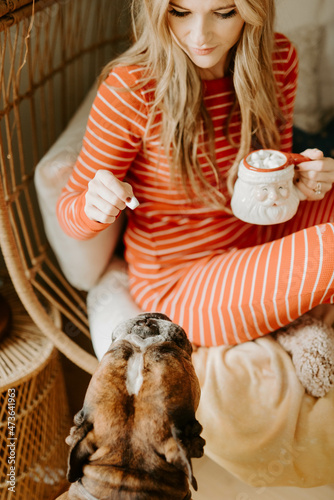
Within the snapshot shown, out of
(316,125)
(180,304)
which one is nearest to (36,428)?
(180,304)

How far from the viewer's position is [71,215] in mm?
996

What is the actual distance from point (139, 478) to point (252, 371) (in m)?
0.37

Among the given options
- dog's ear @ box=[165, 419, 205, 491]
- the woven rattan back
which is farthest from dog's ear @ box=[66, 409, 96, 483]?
the woven rattan back

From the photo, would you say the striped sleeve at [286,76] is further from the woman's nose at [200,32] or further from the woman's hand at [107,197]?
the woman's hand at [107,197]

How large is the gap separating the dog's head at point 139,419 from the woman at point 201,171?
0.26 metres

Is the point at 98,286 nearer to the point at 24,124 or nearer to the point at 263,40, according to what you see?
the point at 24,124

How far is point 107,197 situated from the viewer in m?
0.85

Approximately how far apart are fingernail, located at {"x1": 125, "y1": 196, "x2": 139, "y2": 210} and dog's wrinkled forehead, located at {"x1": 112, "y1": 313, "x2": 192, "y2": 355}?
0.61ft

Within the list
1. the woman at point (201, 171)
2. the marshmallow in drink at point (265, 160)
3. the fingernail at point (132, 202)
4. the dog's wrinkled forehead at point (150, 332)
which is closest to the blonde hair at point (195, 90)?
the woman at point (201, 171)

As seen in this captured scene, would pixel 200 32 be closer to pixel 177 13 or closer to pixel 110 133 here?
pixel 177 13

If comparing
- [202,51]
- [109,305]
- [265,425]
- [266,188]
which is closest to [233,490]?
[265,425]

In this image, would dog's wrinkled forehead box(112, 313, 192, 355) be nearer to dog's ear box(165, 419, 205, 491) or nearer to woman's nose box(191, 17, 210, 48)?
dog's ear box(165, 419, 205, 491)

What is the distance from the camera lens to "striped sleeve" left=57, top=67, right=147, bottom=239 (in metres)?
1.00

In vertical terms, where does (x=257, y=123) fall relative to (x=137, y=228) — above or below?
above
